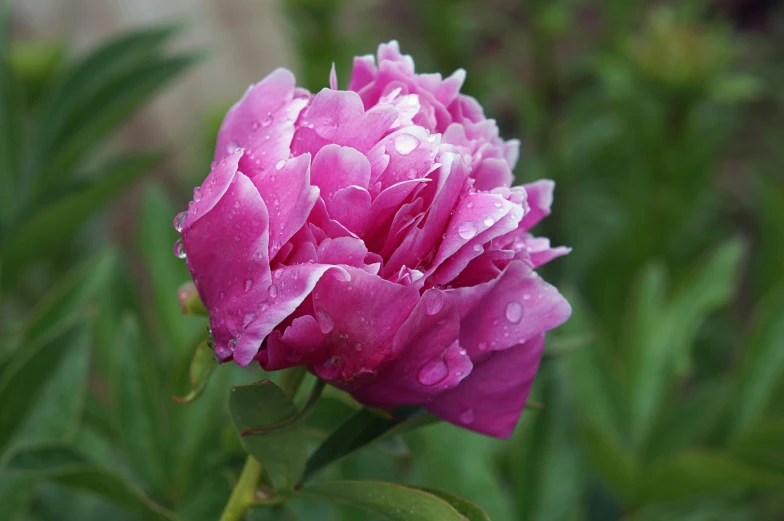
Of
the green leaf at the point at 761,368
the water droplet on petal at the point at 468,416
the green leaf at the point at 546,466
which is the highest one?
the water droplet on petal at the point at 468,416

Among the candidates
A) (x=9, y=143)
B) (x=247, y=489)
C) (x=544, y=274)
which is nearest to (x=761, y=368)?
(x=544, y=274)

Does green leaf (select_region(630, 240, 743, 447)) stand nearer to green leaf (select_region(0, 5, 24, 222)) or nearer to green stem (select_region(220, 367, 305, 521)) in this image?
green stem (select_region(220, 367, 305, 521))

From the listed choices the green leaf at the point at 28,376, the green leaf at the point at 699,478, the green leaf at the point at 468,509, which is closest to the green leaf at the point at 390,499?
the green leaf at the point at 468,509

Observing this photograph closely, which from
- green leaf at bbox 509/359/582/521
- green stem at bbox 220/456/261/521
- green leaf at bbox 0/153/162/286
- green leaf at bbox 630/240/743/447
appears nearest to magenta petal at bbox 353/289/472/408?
green stem at bbox 220/456/261/521

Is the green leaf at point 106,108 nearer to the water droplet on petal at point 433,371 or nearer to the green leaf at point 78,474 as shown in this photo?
the green leaf at point 78,474

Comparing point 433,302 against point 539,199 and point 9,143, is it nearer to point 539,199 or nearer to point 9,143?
point 539,199

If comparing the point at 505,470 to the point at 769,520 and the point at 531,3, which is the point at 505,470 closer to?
the point at 769,520

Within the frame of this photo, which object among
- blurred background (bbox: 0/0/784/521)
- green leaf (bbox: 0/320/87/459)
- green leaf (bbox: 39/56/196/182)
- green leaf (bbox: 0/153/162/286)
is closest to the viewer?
green leaf (bbox: 0/320/87/459)
